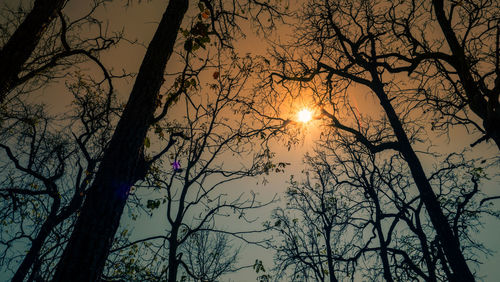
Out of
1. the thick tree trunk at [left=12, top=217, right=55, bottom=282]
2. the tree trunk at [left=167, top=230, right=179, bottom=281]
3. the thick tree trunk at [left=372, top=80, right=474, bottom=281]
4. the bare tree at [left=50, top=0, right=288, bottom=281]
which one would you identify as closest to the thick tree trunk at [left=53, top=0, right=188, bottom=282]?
the bare tree at [left=50, top=0, right=288, bottom=281]

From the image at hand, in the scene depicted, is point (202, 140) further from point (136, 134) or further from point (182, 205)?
point (136, 134)

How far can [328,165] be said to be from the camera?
12.3m

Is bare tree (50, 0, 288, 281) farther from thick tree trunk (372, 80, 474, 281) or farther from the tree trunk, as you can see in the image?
thick tree trunk (372, 80, 474, 281)

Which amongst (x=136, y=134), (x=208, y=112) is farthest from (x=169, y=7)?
(x=208, y=112)

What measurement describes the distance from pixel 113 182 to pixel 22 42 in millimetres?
2637

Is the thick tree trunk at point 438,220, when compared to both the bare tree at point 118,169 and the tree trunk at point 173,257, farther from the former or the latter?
the tree trunk at point 173,257

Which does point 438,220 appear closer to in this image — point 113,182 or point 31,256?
point 113,182

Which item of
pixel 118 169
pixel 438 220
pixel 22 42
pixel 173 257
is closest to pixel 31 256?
pixel 173 257

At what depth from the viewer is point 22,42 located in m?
3.01

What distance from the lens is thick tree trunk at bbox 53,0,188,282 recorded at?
1809 millimetres

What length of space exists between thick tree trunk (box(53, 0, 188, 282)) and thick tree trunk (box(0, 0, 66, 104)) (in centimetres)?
169

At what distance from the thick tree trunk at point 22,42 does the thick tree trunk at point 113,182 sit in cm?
169

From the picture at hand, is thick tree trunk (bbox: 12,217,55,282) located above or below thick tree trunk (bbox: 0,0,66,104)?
below

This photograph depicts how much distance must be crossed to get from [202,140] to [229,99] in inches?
69.0
